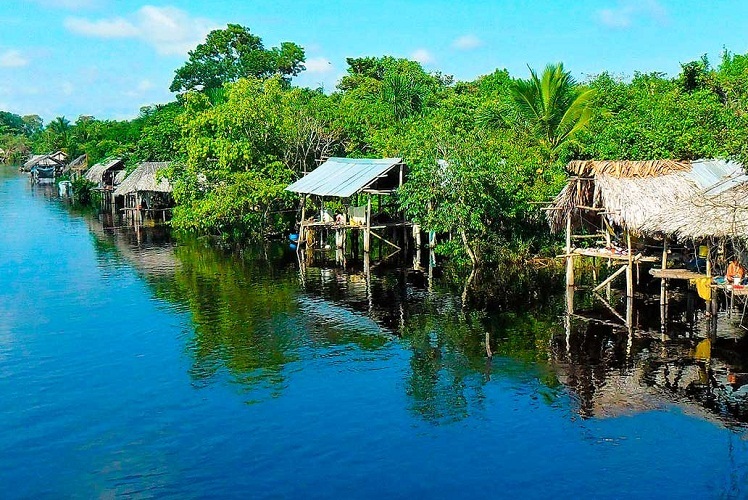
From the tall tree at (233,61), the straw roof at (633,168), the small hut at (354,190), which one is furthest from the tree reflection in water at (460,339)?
the tall tree at (233,61)

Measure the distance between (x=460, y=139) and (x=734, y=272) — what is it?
37.0ft

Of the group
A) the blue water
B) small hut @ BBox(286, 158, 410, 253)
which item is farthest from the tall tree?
the blue water

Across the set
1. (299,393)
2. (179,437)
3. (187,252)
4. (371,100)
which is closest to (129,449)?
(179,437)

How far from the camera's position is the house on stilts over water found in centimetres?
1437

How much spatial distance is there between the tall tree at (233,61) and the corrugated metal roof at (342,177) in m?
36.2

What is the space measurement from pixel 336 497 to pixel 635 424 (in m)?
4.63

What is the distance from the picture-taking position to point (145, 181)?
3909 centimetres

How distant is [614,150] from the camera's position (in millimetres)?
23266

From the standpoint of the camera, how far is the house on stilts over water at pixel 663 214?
1437 cm

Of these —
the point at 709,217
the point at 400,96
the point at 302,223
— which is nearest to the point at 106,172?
the point at 400,96

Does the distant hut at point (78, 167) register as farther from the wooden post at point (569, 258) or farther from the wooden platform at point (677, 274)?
the wooden platform at point (677, 274)

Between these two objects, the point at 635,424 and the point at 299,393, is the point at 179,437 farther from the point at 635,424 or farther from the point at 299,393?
the point at 635,424

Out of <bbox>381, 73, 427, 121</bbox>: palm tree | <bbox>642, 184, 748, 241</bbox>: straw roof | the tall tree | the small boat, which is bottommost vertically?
<bbox>642, 184, 748, 241</bbox>: straw roof

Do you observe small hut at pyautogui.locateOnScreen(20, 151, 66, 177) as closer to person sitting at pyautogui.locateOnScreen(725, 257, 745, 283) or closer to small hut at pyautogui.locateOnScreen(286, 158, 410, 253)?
small hut at pyautogui.locateOnScreen(286, 158, 410, 253)
